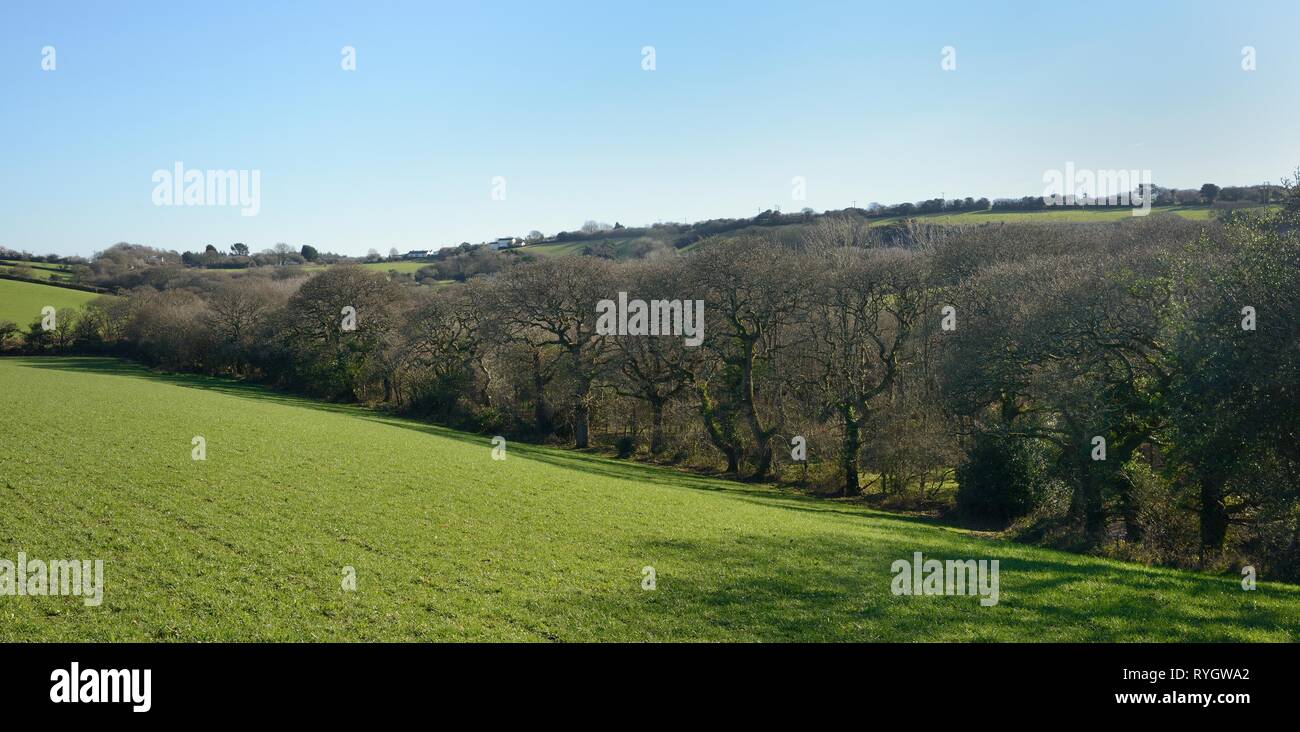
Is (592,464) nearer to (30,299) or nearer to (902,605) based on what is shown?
(902,605)

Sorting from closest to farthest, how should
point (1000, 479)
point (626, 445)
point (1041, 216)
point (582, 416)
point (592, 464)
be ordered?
point (1000, 479) < point (592, 464) < point (626, 445) < point (582, 416) < point (1041, 216)

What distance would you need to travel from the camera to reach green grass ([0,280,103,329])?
289ft

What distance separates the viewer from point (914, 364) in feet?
137

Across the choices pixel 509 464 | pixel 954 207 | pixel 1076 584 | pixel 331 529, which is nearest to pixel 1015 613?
pixel 1076 584

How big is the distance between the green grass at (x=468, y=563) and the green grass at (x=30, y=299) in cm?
8100

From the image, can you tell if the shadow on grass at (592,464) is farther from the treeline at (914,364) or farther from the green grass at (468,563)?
the green grass at (468,563)

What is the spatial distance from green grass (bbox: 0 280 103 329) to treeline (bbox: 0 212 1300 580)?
21.8 metres

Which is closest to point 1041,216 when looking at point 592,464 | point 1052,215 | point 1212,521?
point 1052,215

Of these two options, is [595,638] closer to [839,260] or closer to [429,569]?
[429,569]

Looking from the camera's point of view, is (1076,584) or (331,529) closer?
(1076,584)

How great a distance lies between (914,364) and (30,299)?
4470 inches
